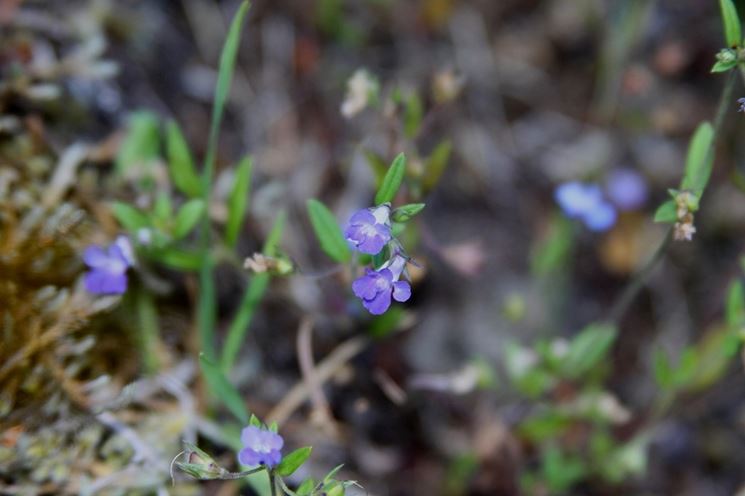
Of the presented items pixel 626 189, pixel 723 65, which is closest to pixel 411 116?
pixel 723 65

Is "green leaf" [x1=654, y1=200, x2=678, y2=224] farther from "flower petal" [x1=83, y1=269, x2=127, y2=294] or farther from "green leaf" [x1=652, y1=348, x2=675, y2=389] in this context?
"flower petal" [x1=83, y1=269, x2=127, y2=294]

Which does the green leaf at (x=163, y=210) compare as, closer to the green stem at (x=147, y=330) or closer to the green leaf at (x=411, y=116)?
the green stem at (x=147, y=330)

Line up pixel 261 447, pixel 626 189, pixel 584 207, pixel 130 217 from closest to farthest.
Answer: pixel 261 447 < pixel 130 217 < pixel 584 207 < pixel 626 189

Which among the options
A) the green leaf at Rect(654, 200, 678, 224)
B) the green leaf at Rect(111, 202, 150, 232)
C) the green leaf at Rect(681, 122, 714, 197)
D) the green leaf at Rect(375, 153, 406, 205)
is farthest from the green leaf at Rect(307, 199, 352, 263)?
the green leaf at Rect(681, 122, 714, 197)

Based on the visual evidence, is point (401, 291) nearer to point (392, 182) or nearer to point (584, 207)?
point (392, 182)

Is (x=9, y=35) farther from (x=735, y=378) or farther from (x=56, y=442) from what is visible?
(x=735, y=378)

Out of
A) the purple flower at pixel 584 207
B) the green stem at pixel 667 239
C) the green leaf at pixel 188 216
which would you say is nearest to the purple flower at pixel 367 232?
the green leaf at pixel 188 216
